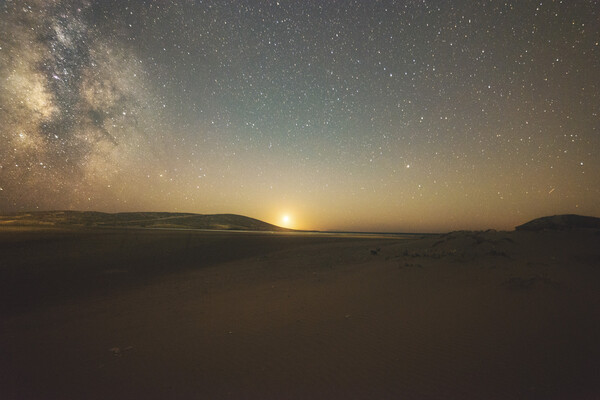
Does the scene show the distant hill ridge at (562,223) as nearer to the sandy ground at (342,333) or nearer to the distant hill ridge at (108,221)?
the sandy ground at (342,333)

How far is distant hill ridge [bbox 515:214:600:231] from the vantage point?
450 inches

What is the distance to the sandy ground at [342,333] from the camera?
3465mm

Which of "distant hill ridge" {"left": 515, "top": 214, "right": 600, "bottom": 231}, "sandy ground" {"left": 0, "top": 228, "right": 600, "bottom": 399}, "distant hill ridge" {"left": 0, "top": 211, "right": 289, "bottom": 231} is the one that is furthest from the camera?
"distant hill ridge" {"left": 0, "top": 211, "right": 289, "bottom": 231}

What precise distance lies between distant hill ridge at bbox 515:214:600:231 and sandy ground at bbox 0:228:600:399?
2102 mm

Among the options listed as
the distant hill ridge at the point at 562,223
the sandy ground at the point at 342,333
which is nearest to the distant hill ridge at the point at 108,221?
the sandy ground at the point at 342,333

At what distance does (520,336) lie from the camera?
4227mm

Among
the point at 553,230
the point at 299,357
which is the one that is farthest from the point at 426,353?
the point at 553,230

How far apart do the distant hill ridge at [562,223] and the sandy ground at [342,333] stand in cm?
210

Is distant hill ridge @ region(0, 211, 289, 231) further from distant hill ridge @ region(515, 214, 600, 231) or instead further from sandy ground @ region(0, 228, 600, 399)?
distant hill ridge @ region(515, 214, 600, 231)

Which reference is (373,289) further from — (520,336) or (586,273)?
(586,273)

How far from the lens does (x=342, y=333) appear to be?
5000 millimetres

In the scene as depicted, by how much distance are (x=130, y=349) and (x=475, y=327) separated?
6162 mm

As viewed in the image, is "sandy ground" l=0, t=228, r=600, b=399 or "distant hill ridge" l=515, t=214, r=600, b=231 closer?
"sandy ground" l=0, t=228, r=600, b=399

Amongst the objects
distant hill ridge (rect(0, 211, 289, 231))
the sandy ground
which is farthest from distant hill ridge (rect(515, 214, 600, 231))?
distant hill ridge (rect(0, 211, 289, 231))
